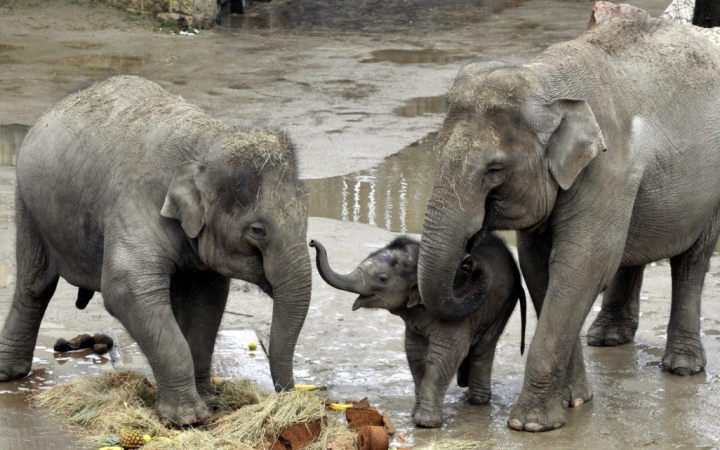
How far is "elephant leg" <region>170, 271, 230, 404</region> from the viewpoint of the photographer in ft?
19.8

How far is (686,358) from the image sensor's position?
655 cm

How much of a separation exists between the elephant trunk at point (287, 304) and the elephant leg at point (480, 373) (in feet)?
3.40

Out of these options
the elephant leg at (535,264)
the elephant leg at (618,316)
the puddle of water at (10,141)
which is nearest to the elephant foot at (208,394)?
the elephant leg at (535,264)

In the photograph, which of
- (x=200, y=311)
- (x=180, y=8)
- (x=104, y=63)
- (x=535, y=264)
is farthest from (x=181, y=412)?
(x=180, y=8)

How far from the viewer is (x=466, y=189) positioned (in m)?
5.38

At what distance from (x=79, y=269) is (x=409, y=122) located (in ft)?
21.5

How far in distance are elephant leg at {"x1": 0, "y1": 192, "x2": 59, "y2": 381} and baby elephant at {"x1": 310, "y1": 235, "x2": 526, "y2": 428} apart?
60.3 inches

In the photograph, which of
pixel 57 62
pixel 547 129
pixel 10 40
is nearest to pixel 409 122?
pixel 57 62

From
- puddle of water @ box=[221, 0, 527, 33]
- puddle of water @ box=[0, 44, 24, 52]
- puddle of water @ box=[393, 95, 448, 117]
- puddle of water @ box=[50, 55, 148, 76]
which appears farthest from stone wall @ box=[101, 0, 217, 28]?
puddle of water @ box=[393, 95, 448, 117]

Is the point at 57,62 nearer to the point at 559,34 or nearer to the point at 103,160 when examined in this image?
the point at 559,34

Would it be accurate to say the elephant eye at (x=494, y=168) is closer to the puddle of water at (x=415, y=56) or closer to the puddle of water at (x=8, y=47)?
the puddle of water at (x=415, y=56)

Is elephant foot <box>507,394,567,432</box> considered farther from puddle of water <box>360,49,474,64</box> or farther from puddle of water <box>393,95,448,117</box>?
puddle of water <box>360,49,474,64</box>

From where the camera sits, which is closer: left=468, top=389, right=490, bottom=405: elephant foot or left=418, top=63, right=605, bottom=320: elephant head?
left=418, top=63, right=605, bottom=320: elephant head

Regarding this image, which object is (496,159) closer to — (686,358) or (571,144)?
(571,144)
